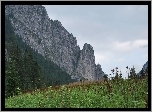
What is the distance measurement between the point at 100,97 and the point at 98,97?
0.24ft

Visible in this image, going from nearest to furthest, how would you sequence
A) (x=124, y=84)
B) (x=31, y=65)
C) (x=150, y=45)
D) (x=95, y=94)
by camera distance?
(x=150, y=45), (x=95, y=94), (x=124, y=84), (x=31, y=65)

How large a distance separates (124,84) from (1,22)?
5.59m

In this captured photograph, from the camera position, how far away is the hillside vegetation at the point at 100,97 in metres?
9.91

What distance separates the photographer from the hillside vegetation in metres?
9.91

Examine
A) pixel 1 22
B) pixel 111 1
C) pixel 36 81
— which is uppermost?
pixel 111 1

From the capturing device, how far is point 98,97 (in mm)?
10891

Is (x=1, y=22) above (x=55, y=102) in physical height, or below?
above

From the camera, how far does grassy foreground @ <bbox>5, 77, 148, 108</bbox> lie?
9.91 meters

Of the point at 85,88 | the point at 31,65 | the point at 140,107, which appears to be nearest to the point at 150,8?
the point at 140,107

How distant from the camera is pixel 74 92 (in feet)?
39.4

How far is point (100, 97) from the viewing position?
430 inches

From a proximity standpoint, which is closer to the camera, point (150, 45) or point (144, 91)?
point (150, 45)

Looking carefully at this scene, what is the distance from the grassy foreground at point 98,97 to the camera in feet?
32.5

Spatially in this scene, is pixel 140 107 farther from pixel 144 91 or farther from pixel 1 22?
pixel 1 22
